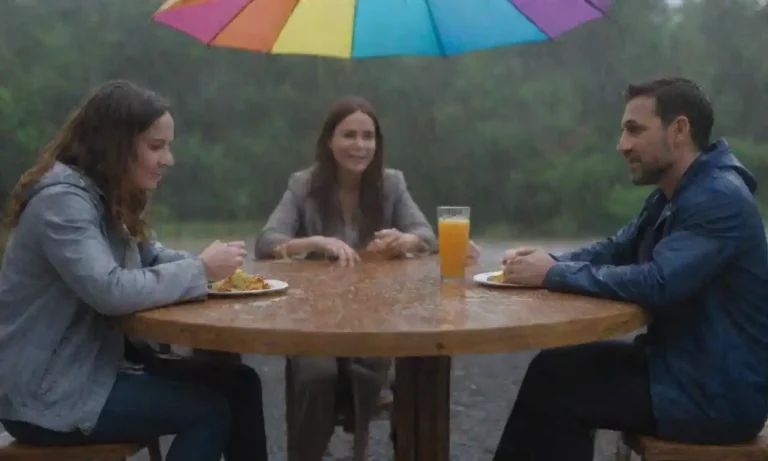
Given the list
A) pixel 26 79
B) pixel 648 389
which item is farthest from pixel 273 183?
pixel 648 389

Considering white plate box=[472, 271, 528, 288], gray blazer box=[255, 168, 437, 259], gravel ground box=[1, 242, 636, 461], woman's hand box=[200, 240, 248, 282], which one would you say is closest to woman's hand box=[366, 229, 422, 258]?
gray blazer box=[255, 168, 437, 259]

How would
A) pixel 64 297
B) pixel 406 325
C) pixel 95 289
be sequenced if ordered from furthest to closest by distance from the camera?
pixel 64 297 → pixel 95 289 → pixel 406 325

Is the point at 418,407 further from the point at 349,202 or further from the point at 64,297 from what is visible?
the point at 349,202

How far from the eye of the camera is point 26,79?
314cm

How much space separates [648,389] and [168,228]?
2.03 m

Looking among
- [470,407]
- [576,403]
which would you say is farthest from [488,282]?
[470,407]

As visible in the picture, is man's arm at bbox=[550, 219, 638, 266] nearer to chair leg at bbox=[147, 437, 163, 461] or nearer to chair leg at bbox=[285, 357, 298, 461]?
chair leg at bbox=[285, 357, 298, 461]

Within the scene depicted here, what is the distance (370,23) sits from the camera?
2.58m

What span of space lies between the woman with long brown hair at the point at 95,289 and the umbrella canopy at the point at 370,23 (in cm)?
89

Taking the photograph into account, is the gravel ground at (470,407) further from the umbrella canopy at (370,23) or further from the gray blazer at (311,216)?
the umbrella canopy at (370,23)

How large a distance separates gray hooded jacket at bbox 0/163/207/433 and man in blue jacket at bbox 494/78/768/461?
2.36ft

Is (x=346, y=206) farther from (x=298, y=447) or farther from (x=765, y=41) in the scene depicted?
(x=765, y=41)

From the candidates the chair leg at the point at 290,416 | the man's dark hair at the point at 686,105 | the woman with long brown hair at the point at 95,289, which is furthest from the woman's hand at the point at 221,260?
the man's dark hair at the point at 686,105

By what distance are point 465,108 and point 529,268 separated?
1.55m
